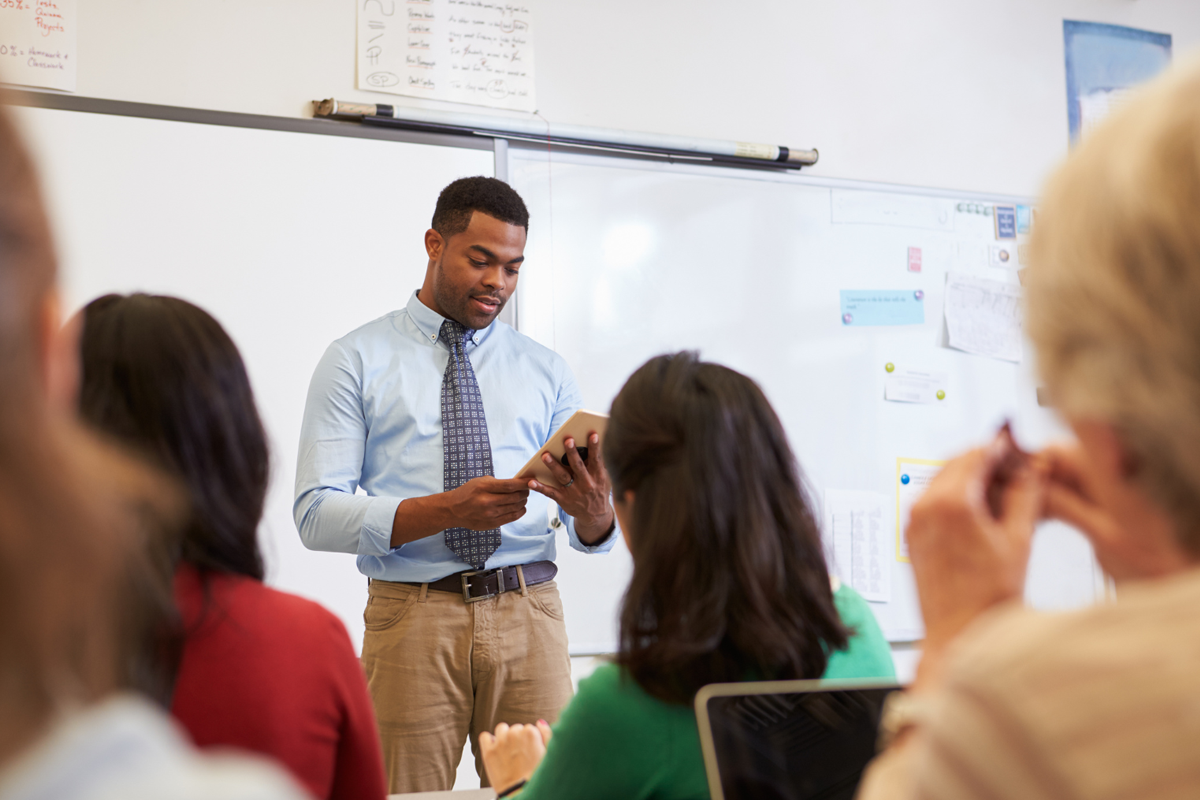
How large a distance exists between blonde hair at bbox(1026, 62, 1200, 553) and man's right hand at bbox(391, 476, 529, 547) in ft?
5.08

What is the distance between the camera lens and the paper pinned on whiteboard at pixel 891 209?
324cm

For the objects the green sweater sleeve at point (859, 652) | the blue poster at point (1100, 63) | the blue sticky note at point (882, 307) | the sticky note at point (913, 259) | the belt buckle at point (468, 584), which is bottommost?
the belt buckle at point (468, 584)

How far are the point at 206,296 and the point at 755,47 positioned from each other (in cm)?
191

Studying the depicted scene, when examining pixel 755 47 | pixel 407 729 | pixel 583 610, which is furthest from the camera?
pixel 755 47

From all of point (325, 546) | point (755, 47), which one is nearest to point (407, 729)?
point (325, 546)

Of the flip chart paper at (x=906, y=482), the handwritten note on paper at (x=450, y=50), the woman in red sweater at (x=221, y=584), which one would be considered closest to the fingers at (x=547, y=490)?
the woman in red sweater at (x=221, y=584)

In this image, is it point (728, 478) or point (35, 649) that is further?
point (728, 478)

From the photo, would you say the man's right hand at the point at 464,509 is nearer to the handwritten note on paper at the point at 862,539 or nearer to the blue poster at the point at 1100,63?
the handwritten note on paper at the point at 862,539

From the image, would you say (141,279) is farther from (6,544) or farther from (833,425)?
(6,544)

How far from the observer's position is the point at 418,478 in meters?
2.23

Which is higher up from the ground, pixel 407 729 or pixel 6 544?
pixel 6 544

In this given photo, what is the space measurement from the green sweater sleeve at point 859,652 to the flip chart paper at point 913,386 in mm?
2200

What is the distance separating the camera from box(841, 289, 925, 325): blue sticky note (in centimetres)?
324

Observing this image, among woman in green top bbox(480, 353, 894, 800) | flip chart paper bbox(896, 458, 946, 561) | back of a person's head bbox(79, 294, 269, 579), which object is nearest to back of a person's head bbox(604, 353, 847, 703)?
woman in green top bbox(480, 353, 894, 800)
